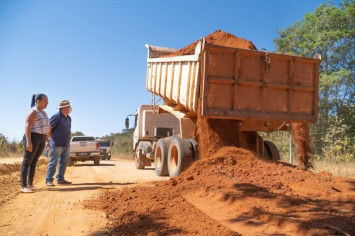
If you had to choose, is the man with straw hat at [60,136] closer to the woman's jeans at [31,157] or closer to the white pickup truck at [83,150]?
the woman's jeans at [31,157]

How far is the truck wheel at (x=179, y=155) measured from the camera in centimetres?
764

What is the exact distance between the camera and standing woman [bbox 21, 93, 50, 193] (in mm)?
6121

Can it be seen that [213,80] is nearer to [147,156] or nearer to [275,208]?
[275,208]

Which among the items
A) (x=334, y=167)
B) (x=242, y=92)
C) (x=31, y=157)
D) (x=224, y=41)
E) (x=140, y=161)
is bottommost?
(x=140, y=161)

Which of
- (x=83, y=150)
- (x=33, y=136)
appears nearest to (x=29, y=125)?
(x=33, y=136)

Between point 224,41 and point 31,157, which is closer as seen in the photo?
point 31,157

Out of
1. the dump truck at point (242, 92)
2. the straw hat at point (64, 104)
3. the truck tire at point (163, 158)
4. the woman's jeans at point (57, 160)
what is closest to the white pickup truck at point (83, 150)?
the truck tire at point (163, 158)

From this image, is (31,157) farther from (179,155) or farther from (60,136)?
(179,155)

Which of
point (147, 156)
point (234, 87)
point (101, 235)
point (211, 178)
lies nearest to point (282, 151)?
point (147, 156)

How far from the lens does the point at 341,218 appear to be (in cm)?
337

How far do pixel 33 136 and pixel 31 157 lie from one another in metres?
0.41

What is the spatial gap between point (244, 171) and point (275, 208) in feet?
7.33

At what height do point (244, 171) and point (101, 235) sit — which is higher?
point (244, 171)

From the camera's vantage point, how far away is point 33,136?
20.6ft
